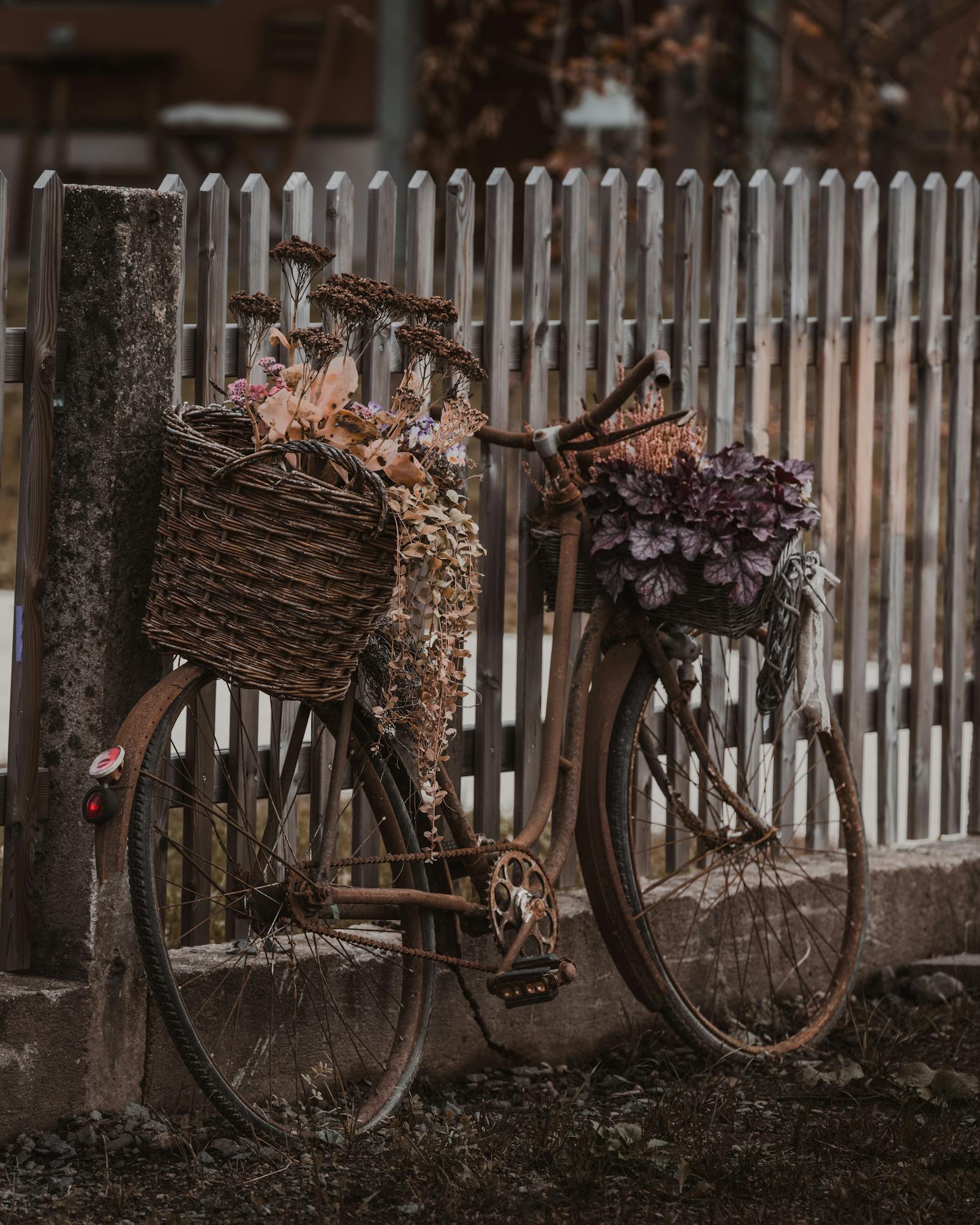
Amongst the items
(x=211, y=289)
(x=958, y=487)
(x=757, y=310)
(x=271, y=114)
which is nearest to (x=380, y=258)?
(x=211, y=289)

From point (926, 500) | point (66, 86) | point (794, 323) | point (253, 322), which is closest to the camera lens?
point (253, 322)

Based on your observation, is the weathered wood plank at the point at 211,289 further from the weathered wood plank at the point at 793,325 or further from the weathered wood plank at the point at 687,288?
the weathered wood plank at the point at 793,325

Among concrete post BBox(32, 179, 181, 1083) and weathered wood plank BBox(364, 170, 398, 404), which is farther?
weathered wood plank BBox(364, 170, 398, 404)

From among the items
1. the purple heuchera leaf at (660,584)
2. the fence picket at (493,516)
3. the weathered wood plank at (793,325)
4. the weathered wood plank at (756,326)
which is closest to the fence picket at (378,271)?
the fence picket at (493,516)

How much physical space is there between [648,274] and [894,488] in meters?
0.96

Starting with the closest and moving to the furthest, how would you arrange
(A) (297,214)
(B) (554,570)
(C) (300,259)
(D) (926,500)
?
(C) (300,259) < (A) (297,214) < (B) (554,570) < (D) (926,500)

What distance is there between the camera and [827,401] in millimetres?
4094

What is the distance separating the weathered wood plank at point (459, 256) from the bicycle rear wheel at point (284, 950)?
349 millimetres

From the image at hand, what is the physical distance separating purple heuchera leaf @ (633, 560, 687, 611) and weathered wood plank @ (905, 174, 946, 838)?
1.23 m

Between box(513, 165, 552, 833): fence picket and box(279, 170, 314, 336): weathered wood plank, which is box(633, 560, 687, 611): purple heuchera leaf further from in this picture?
box(279, 170, 314, 336): weathered wood plank

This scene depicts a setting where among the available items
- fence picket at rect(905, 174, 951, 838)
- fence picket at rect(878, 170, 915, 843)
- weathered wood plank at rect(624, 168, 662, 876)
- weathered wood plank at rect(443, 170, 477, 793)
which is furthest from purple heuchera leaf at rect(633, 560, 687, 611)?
fence picket at rect(905, 174, 951, 838)

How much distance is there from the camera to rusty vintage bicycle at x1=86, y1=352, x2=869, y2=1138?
2.87 meters

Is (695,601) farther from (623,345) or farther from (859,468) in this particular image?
(859,468)

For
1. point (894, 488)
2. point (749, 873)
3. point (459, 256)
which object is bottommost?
point (749, 873)
